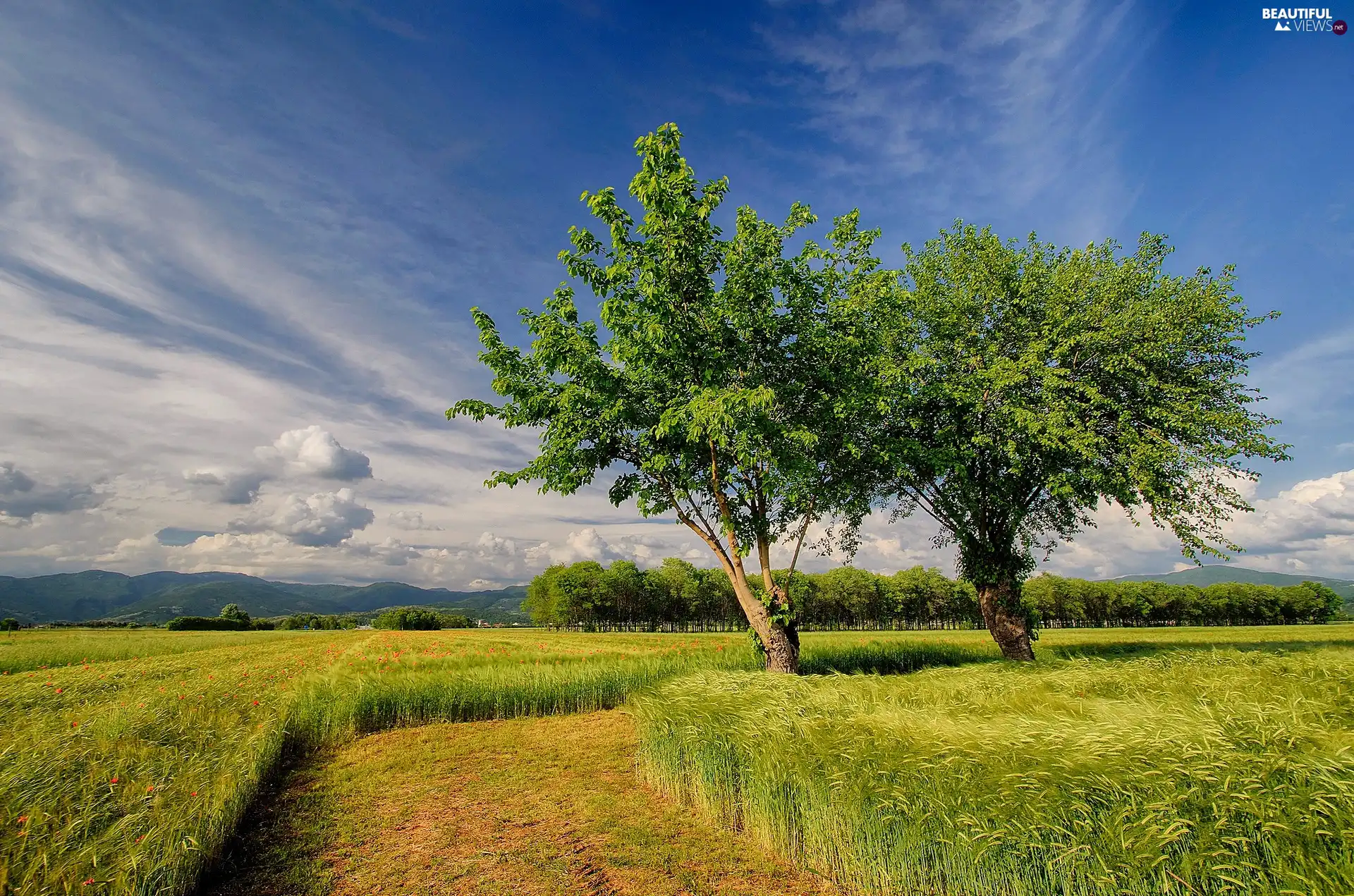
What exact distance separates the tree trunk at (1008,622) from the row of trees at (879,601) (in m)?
79.7

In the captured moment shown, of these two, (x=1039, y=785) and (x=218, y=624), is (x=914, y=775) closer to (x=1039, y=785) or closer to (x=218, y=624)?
(x=1039, y=785)

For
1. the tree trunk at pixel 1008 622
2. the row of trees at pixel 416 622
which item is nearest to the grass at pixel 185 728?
the tree trunk at pixel 1008 622

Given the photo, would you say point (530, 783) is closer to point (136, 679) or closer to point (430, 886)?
point (430, 886)

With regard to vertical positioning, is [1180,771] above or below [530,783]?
above

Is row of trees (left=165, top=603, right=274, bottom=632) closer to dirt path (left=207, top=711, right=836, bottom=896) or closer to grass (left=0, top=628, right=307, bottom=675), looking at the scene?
grass (left=0, top=628, right=307, bottom=675)

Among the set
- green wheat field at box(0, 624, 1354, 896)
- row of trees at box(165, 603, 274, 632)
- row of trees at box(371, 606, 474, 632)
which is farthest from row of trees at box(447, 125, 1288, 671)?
row of trees at box(371, 606, 474, 632)

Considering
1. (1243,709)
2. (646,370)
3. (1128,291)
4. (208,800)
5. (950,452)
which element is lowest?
(208,800)

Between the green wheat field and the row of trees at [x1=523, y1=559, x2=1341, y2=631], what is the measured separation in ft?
296

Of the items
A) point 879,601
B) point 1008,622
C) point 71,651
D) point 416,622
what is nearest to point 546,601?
point 416,622

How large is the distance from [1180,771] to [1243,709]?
330 cm

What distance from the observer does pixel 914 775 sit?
5203mm

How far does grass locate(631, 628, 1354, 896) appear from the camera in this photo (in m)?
3.77

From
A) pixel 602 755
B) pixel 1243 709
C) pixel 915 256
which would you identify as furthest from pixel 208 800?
pixel 915 256

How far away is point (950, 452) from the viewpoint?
53.2 feet
